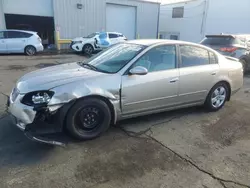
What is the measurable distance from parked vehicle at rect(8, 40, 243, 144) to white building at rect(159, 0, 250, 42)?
16.3 meters

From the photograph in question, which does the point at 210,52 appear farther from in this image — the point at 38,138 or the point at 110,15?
the point at 110,15

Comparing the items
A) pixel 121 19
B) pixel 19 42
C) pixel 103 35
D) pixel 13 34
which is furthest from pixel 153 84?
pixel 121 19

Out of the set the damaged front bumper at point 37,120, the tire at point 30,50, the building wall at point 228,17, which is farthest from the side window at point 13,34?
the building wall at point 228,17

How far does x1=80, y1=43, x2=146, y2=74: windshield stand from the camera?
11.9ft

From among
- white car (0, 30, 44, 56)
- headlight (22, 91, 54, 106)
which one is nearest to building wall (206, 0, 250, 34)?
white car (0, 30, 44, 56)

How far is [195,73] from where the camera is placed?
163 inches

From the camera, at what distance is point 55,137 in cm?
333

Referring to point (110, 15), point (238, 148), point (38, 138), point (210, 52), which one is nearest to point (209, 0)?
point (110, 15)

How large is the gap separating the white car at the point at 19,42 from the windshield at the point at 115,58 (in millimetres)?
10690

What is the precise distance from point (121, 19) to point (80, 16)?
4051 mm

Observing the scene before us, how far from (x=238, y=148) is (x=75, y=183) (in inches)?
95.9

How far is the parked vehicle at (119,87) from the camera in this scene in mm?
3033

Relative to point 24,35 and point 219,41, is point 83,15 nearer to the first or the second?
point 24,35

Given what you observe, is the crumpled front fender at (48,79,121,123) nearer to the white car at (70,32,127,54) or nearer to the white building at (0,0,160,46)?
A: the white car at (70,32,127,54)
